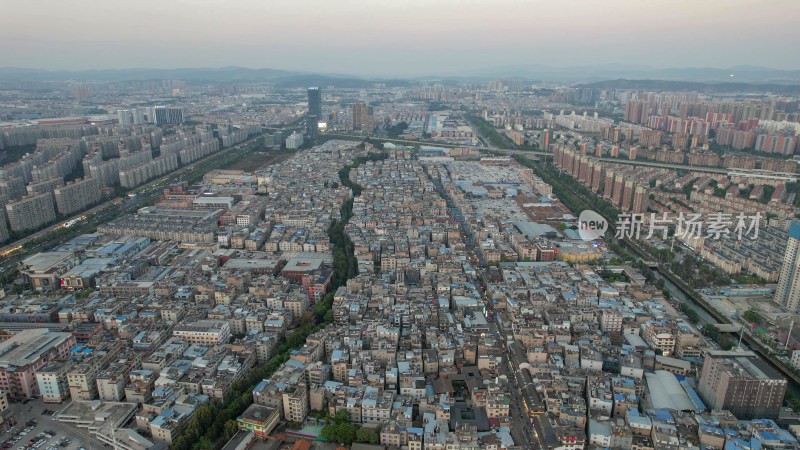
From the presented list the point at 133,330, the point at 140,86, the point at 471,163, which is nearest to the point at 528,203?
the point at 471,163

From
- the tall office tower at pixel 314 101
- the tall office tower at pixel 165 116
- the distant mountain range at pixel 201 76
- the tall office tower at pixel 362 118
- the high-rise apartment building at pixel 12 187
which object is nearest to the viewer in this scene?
the high-rise apartment building at pixel 12 187

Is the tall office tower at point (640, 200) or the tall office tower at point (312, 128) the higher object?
the tall office tower at point (312, 128)

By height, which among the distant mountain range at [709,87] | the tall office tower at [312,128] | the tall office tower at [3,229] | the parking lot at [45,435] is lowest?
the parking lot at [45,435]

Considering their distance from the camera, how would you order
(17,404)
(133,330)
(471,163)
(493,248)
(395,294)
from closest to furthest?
1. (17,404)
2. (133,330)
3. (395,294)
4. (493,248)
5. (471,163)

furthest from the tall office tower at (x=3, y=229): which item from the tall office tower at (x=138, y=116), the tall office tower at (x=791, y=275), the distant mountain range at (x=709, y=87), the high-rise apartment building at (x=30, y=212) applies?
the distant mountain range at (x=709, y=87)

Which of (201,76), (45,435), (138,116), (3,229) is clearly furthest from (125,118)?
(201,76)

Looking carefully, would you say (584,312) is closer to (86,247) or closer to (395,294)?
(395,294)

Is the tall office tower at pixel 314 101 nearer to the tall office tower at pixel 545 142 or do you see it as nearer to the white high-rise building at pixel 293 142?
the white high-rise building at pixel 293 142
